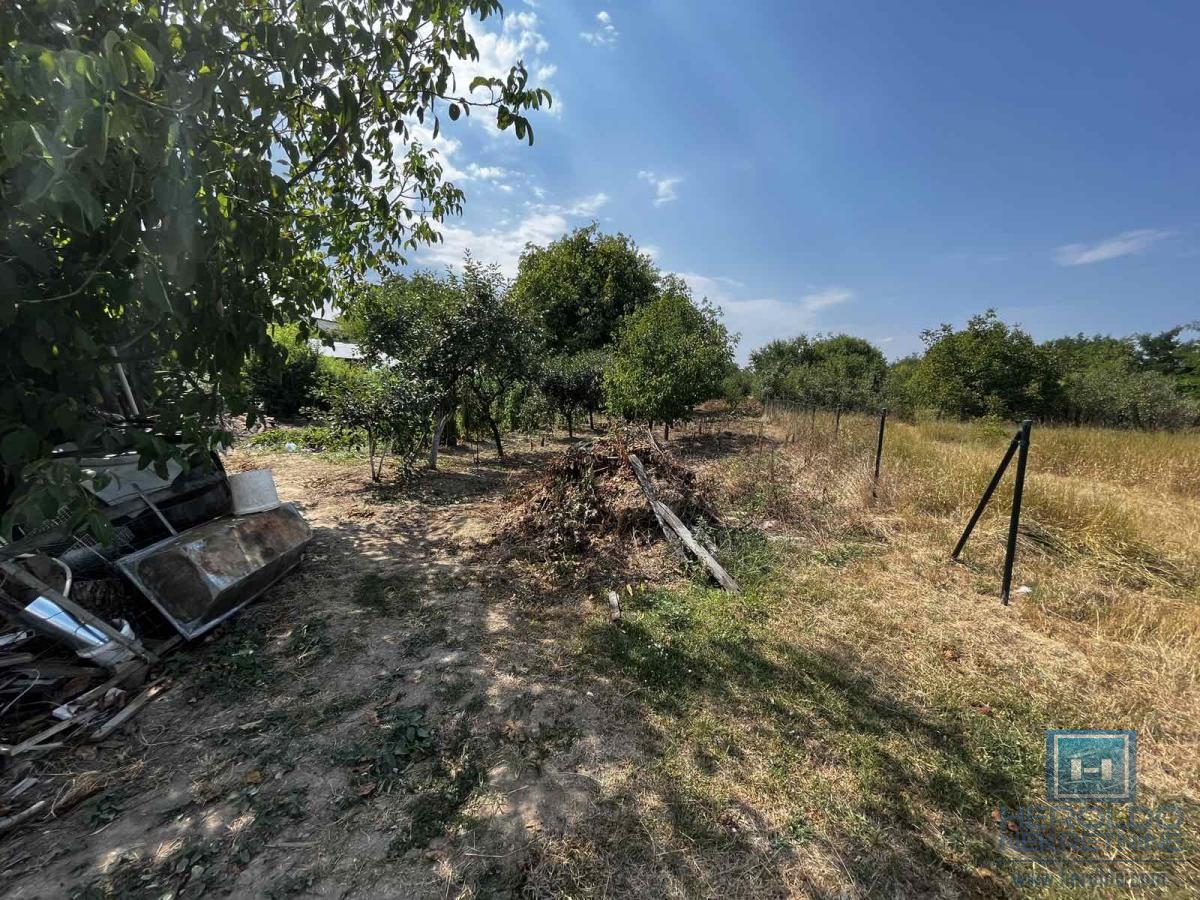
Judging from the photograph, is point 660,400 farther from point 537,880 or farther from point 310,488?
point 537,880

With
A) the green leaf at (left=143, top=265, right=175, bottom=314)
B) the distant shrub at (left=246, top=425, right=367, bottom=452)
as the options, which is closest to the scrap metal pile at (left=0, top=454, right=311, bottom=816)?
the green leaf at (left=143, top=265, right=175, bottom=314)

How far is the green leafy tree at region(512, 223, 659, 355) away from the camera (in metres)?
20.1

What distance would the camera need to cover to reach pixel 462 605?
387 cm

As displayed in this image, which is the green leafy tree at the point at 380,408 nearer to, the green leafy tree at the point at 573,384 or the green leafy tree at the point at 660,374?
the green leafy tree at the point at 573,384

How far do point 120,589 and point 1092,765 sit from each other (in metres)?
5.97

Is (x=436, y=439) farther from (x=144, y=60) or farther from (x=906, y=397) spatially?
(x=906, y=397)

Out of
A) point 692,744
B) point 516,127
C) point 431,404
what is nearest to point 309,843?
point 692,744

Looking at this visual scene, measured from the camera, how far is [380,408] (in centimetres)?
673

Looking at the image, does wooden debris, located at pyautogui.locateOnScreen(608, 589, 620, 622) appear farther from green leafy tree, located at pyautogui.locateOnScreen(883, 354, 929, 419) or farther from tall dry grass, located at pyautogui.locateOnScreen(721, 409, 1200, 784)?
green leafy tree, located at pyautogui.locateOnScreen(883, 354, 929, 419)

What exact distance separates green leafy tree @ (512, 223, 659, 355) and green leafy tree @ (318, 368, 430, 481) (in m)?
13.1

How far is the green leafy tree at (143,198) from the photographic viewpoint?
1.33 meters

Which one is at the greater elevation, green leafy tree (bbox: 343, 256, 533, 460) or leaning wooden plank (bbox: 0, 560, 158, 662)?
green leafy tree (bbox: 343, 256, 533, 460)

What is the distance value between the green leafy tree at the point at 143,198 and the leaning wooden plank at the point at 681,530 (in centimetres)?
354

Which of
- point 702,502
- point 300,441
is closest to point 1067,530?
point 702,502
